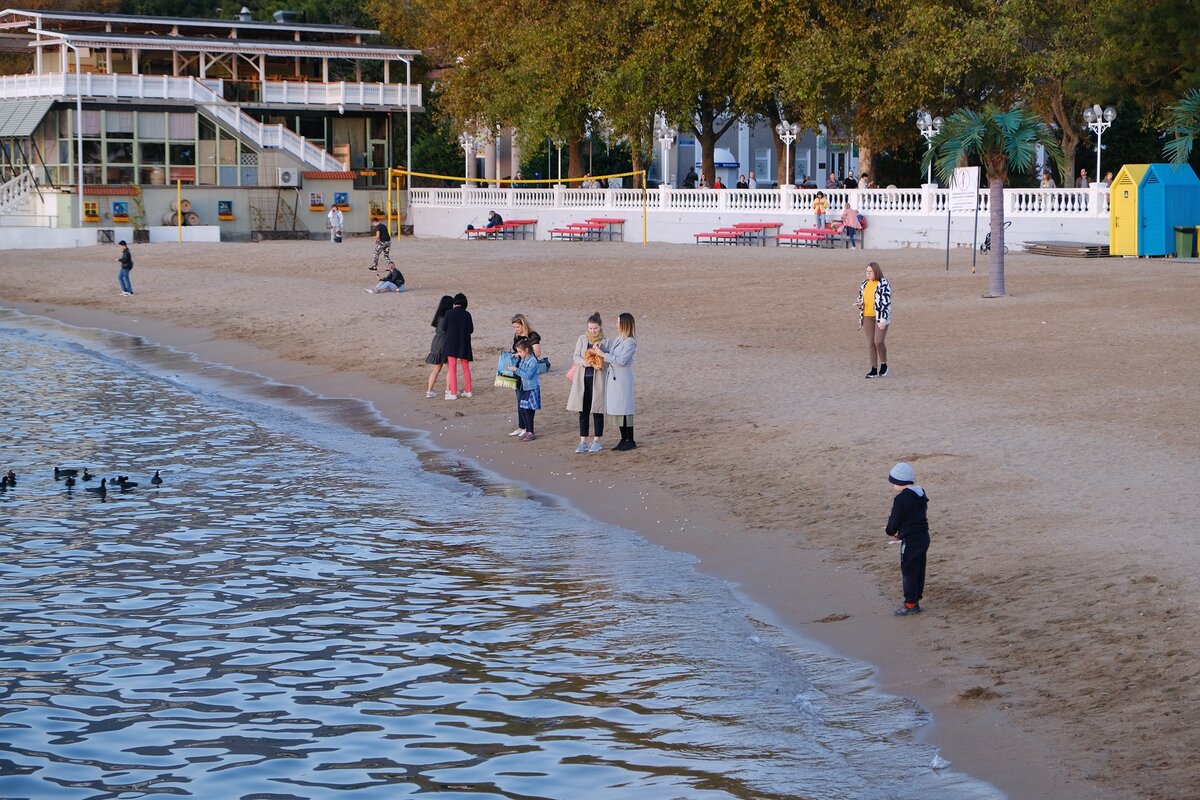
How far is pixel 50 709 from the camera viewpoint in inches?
375

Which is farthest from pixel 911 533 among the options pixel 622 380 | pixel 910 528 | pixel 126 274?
pixel 126 274

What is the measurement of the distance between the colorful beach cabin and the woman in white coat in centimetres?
2304

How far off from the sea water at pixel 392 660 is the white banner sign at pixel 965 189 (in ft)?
53.0

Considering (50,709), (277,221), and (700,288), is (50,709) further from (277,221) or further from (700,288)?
(277,221)

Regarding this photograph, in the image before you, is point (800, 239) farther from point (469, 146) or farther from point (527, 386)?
point (527, 386)

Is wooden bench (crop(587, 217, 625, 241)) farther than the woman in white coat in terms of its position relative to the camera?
Yes

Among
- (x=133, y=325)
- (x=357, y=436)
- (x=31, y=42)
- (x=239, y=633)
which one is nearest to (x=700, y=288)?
(x=133, y=325)

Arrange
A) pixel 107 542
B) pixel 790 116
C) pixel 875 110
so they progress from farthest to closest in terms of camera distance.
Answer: pixel 790 116 → pixel 875 110 → pixel 107 542

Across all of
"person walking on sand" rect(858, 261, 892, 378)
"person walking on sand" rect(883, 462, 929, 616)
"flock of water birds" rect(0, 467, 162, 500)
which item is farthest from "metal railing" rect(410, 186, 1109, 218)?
"person walking on sand" rect(883, 462, 929, 616)

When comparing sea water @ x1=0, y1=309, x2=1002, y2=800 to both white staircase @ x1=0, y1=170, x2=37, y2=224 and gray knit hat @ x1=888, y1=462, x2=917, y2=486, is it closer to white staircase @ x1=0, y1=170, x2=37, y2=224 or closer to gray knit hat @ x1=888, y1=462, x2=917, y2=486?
gray knit hat @ x1=888, y1=462, x2=917, y2=486

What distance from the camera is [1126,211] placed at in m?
37.1

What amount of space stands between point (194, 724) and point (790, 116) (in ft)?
163

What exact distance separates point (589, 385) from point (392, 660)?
710 centimetres

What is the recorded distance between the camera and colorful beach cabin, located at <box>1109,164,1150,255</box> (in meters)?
36.8
